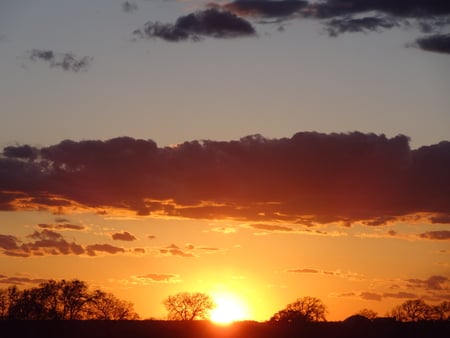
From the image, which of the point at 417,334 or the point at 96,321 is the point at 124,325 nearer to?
the point at 96,321

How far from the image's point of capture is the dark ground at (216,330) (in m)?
168

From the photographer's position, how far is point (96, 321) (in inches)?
7303

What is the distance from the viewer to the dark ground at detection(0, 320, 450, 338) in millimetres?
168250

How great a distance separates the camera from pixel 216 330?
184000 millimetres

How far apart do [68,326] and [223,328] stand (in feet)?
102

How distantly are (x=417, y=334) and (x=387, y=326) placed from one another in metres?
5.64

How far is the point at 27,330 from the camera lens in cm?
16688

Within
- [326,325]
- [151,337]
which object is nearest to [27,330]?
[151,337]

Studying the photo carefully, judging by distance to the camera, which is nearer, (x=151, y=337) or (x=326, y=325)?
(x=151, y=337)

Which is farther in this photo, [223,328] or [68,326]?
[223,328]

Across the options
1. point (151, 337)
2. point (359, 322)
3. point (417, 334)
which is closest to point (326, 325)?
point (359, 322)

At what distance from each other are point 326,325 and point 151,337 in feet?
112

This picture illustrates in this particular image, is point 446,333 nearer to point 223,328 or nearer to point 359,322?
point 359,322

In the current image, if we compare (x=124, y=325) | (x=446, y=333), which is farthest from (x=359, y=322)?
(x=124, y=325)
